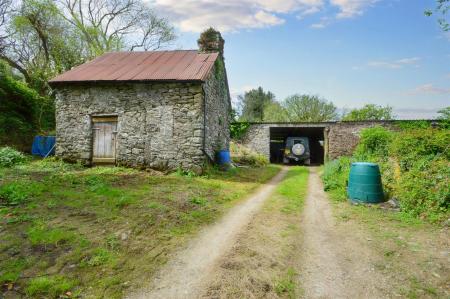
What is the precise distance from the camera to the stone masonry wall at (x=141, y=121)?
10.4 meters

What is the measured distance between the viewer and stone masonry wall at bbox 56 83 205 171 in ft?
34.1

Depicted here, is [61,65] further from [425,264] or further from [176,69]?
[425,264]

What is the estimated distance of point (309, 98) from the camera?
3453 cm

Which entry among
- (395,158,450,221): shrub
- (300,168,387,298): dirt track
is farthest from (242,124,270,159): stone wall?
(300,168,387,298): dirt track

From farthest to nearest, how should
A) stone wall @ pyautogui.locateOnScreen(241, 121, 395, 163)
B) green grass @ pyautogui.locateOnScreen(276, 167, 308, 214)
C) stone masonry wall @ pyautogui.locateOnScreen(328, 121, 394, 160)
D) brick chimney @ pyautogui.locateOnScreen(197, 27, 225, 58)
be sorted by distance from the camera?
stone masonry wall @ pyautogui.locateOnScreen(328, 121, 394, 160)
stone wall @ pyautogui.locateOnScreen(241, 121, 395, 163)
brick chimney @ pyautogui.locateOnScreen(197, 27, 225, 58)
green grass @ pyautogui.locateOnScreen(276, 167, 308, 214)

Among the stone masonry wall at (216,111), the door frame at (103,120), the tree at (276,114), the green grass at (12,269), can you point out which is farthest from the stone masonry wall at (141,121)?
the tree at (276,114)

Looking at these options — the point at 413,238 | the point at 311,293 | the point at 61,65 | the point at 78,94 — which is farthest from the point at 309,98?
the point at 311,293

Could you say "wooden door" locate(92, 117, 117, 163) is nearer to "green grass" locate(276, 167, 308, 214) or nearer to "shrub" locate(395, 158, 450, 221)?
"green grass" locate(276, 167, 308, 214)

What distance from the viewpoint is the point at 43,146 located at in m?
13.1

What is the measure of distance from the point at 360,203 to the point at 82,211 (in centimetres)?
626

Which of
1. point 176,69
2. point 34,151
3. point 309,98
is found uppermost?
point 309,98

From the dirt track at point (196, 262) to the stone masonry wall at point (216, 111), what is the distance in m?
5.88

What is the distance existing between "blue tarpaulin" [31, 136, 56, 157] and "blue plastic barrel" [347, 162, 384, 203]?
40.4 feet

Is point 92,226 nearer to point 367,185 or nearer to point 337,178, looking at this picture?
point 367,185
